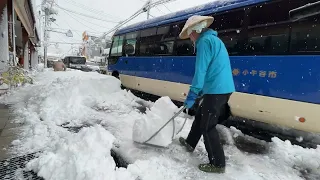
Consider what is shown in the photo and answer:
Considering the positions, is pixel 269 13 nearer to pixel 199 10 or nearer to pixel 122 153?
pixel 199 10

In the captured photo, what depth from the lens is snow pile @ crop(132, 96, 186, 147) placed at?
3693 millimetres

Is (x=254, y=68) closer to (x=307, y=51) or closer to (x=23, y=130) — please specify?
(x=307, y=51)

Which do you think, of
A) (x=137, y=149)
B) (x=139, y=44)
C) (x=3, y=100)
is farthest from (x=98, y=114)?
(x=139, y=44)

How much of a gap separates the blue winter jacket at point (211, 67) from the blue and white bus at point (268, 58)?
1248 mm

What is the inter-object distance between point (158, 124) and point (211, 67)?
118 centimetres

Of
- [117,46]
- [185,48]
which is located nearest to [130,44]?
[117,46]

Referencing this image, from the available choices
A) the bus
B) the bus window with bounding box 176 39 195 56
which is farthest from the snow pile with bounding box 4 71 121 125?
the bus

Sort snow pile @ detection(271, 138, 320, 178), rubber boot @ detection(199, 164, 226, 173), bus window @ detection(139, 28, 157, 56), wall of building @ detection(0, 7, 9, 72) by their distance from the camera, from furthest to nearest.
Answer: bus window @ detection(139, 28, 157, 56), wall of building @ detection(0, 7, 9, 72), snow pile @ detection(271, 138, 320, 178), rubber boot @ detection(199, 164, 226, 173)

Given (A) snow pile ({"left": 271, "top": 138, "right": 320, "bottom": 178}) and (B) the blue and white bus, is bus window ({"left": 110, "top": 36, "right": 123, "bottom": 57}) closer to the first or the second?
(B) the blue and white bus

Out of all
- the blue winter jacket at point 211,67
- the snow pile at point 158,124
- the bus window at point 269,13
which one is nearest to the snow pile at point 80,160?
the snow pile at point 158,124

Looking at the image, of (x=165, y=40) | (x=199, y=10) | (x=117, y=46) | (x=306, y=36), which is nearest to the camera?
(x=306, y=36)

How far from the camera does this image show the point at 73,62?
35.0 meters

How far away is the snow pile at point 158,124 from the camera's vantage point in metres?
3.69

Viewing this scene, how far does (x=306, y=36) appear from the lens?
14.5 ft
